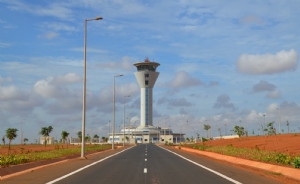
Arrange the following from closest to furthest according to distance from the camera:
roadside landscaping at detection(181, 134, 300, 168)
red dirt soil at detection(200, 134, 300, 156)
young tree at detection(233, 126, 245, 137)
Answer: roadside landscaping at detection(181, 134, 300, 168)
red dirt soil at detection(200, 134, 300, 156)
young tree at detection(233, 126, 245, 137)

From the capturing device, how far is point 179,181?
1537 cm

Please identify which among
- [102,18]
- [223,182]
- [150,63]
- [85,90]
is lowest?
[223,182]

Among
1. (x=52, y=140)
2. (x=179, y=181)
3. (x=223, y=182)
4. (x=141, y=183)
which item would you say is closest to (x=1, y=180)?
(x=141, y=183)

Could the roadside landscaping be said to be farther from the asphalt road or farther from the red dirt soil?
the asphalt road

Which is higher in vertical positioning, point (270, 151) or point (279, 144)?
point (279, 144)

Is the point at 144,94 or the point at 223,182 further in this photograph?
the point at 144,94

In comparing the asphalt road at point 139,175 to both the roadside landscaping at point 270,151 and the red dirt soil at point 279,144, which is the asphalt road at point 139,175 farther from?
the red dirt soil at point 279,144

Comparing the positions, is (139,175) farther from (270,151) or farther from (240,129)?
(240,129)

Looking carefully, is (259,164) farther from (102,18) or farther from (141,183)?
(102,18)

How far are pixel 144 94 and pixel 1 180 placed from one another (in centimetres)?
18432

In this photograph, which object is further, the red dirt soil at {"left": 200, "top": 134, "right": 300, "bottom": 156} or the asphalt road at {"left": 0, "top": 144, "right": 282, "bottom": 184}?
the red dirt soil at {"left": 200, "top": 134, "right": 300, "bottom": 156}

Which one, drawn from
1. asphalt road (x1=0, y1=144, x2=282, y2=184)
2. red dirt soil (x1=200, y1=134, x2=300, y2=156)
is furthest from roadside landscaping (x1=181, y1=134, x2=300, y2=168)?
asphalt road (x1=0, y1=144, x2=282, y2=184)

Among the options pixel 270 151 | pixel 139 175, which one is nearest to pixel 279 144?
pixel 270 151

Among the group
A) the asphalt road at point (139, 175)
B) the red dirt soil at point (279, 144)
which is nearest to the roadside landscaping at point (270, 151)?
the red dirt soil at point (279, 144)
